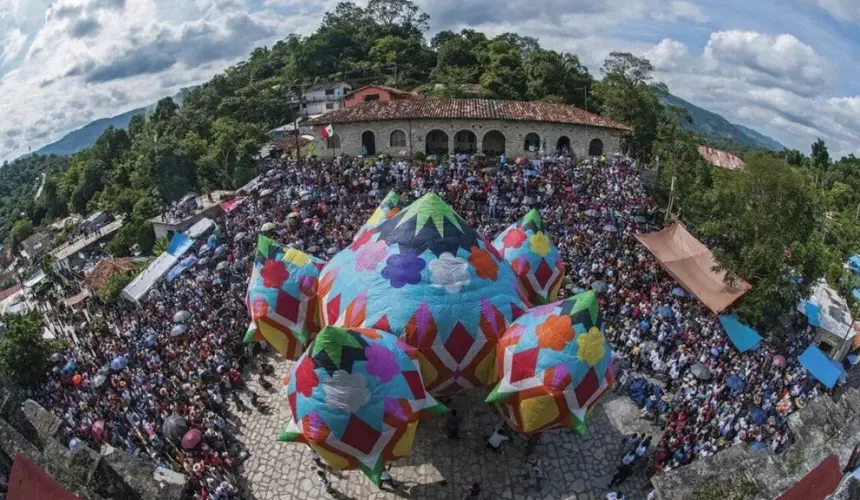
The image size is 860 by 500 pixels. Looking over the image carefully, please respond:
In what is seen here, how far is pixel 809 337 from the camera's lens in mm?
21484

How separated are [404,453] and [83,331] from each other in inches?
836

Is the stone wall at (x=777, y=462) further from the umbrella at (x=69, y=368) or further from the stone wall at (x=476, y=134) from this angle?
the stone wall at (x=476, y=134)

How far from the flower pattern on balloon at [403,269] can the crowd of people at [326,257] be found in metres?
6.39

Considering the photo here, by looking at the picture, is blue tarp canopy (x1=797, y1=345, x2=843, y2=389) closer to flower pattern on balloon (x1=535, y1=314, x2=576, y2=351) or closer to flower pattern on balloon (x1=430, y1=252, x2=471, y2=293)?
flower pattern on balloon (x1=535, y1=314, x2=576, y2=351)

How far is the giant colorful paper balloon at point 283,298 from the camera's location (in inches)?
502

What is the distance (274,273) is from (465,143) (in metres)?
25.5

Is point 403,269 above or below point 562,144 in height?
above

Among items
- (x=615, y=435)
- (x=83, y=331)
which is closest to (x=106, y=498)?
(x=615, y=435)

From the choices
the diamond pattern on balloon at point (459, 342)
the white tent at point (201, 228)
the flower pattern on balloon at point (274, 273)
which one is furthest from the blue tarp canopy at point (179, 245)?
the diamond pattern on balloon at point (459, 342)

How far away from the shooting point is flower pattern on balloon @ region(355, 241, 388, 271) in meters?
12.0

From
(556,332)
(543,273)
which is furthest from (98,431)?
(543,273)

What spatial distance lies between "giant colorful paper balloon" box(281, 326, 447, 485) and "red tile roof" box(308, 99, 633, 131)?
26152mm

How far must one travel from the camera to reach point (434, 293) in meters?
11.3

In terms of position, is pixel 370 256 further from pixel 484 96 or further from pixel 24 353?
pixel 484 96
